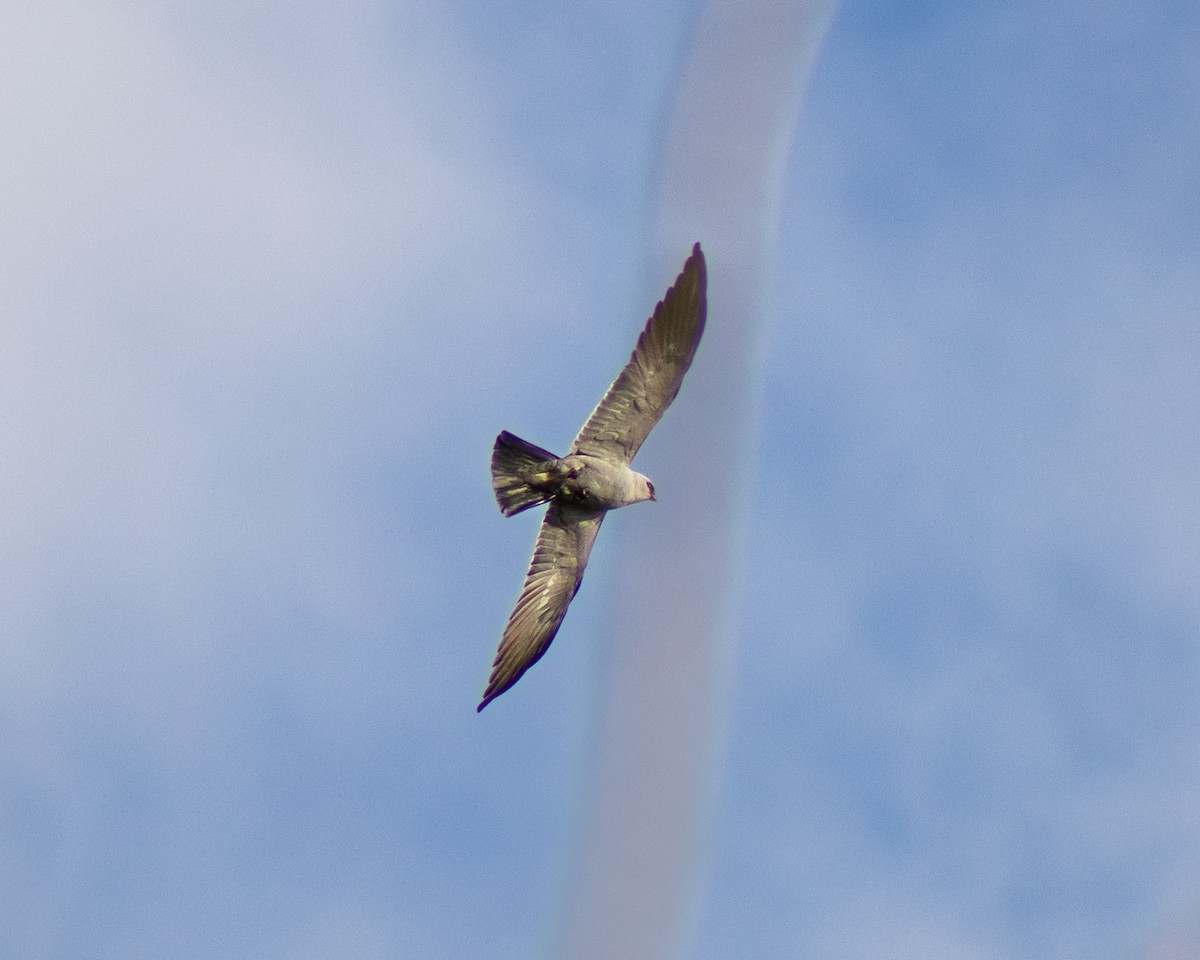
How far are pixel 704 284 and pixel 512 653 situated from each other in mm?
5296

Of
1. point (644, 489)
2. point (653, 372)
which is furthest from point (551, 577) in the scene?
point (653, 372)

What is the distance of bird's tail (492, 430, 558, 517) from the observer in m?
14.1

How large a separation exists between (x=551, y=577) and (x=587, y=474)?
1534 mm

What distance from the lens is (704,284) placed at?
48.3 feet

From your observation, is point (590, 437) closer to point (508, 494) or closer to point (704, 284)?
point (508, 494)

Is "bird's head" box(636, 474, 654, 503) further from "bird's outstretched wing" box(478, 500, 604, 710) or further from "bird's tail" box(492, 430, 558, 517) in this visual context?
"bird's tail" box(492, 430, 558, 517)

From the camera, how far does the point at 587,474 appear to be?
47.9 feet

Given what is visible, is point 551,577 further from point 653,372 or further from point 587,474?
point 653,372

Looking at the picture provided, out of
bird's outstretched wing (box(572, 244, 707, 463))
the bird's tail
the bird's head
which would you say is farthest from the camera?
the bird's head

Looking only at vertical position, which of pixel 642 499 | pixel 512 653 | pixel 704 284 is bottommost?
pixel 512 653

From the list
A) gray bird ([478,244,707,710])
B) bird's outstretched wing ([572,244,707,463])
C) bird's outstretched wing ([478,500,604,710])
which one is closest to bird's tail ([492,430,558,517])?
gray bird ([478,244,707,710])

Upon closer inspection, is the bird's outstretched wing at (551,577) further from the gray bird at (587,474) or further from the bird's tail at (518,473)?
the bird's tail at (518,473)

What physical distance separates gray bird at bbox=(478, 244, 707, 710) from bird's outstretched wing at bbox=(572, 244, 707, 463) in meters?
0.01

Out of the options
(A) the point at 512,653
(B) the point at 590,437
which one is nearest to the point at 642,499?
(B) the point at 590,437
